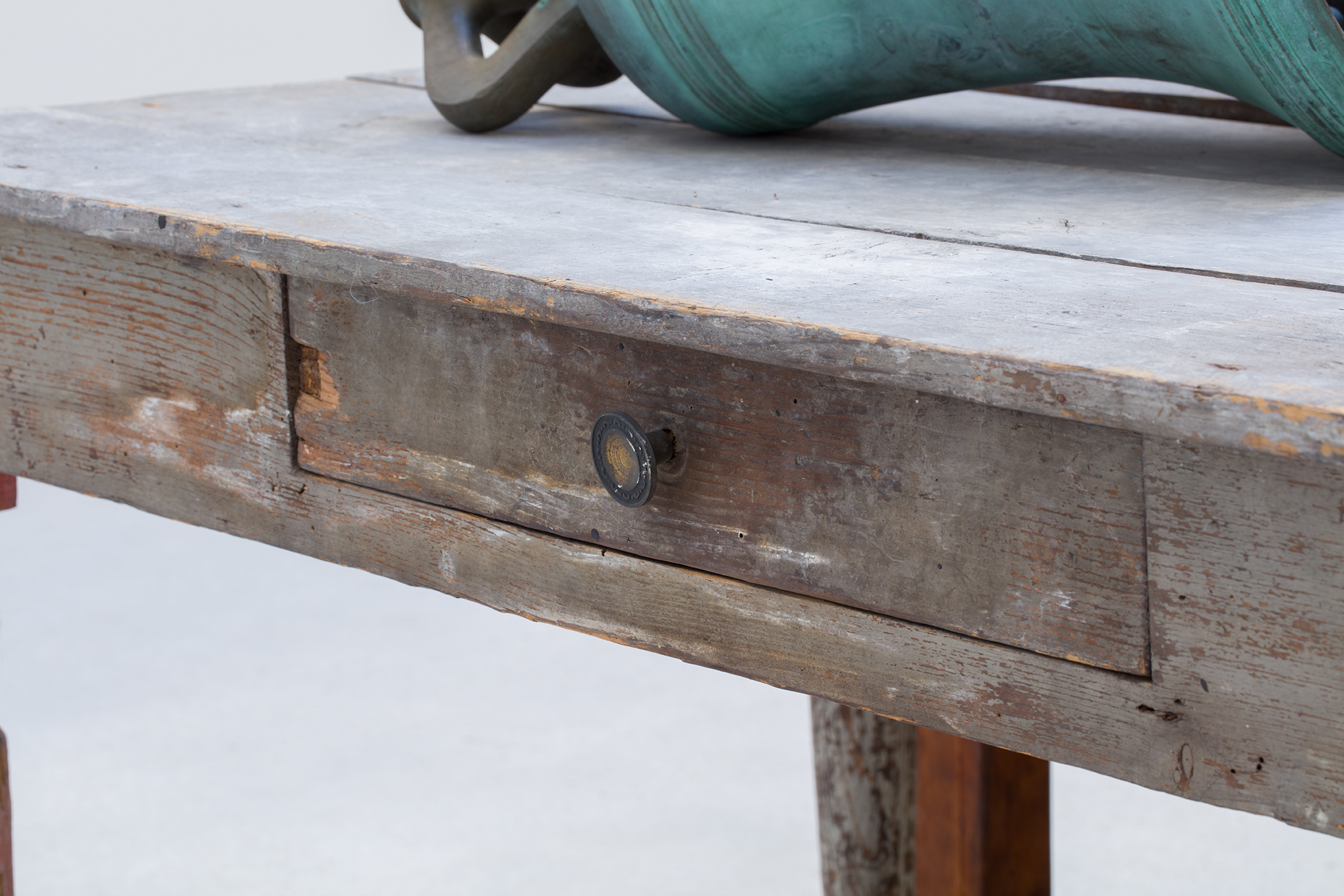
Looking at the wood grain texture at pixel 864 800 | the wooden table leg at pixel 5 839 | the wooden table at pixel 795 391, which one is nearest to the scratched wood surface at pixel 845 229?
the wooden table at pixel 795 391

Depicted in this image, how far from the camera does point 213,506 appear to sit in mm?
899

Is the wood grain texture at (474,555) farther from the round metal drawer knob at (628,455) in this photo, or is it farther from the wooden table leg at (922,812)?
the wooden table leg at (922,812)

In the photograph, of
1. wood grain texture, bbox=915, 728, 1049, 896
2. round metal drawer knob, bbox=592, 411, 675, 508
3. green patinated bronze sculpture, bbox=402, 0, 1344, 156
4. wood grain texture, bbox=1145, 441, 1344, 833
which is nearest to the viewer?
wood grain texture, bbox=1145, 441, 1344, 833

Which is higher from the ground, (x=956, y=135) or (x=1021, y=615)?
(x=956, y=135)

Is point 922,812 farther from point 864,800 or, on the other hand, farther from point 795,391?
point 795,391

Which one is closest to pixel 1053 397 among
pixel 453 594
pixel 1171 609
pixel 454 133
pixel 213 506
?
pixel 1171 609

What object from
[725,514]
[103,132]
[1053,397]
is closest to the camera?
[1053,397]

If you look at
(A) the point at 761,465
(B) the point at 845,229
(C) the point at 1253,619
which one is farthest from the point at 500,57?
(C) the point at 1253,619

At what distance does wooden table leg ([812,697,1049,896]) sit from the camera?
1490mm

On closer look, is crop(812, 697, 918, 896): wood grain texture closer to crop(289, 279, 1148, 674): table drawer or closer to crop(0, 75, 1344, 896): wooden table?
crop(0, 75, 1344, 896): wooden table

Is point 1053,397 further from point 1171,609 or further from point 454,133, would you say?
point 454,133

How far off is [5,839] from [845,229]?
68 centimetres

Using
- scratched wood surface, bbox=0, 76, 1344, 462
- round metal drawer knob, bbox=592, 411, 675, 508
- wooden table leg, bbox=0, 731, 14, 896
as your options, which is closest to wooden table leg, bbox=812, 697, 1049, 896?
scratched wood surface, bbox=0, 76, 1344, 462

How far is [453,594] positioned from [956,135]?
50 cm
